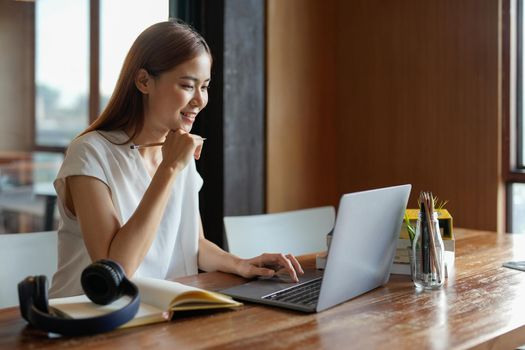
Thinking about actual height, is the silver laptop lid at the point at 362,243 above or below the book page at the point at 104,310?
above

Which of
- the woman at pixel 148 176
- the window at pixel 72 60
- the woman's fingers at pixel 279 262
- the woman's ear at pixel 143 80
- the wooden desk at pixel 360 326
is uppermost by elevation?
the window at pixel 72 60

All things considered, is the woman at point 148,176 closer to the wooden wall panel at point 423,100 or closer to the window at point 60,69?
the window at point 60,69

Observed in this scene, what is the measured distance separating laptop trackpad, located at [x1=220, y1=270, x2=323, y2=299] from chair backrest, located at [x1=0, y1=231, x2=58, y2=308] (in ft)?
2.15

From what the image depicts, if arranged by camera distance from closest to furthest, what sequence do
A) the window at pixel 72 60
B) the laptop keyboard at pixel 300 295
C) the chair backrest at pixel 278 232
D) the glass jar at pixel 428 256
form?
the laptop keyboard at pixel 300 295, the glass jar at pixel 428 256, the chair backrest at pixel 278 232, the window at pixel 72 60

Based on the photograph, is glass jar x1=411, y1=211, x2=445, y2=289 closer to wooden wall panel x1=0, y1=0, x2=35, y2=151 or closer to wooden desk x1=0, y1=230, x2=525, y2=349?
wooden desk x1=0, y1=230, x2=525, y2=349

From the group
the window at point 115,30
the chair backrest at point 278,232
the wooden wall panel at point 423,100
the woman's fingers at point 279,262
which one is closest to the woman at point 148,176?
the woman's fingers at point 279,262

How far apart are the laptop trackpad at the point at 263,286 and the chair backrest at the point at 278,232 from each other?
0.57m

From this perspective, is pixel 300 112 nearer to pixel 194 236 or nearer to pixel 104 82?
pixel 104 82

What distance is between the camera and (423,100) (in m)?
3.40

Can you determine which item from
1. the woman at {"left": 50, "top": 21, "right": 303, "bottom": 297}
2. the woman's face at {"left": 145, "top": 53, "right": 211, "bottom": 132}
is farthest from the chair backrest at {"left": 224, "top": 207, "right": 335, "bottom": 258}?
the woman's face at {"left": 145, "top": 53, "right": 211, "bottom": 132}

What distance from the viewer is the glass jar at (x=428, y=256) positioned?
165cm

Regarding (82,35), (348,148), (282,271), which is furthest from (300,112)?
(282,271)

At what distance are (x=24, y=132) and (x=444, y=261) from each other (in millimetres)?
1753

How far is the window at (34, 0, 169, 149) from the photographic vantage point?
2.79 metres
